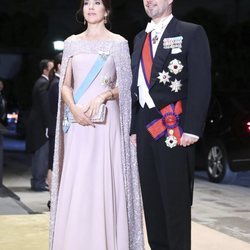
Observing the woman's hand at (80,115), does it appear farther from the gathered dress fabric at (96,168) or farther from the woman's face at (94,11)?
the woman's face at (94,11)

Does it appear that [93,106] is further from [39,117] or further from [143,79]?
[39,117]

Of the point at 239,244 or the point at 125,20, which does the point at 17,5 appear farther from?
the point at 239,244

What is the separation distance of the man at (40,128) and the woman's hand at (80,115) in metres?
4.61

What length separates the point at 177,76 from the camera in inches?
156

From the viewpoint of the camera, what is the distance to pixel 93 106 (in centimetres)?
433

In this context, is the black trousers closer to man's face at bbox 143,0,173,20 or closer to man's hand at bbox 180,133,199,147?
man's hand at bbox 180,133,199,147

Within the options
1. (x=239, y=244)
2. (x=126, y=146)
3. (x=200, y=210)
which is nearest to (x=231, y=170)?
(x=200, y=210)

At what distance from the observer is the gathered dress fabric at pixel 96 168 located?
4363 mm

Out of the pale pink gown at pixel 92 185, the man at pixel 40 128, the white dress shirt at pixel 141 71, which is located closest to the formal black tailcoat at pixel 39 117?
the man at pixel 40 128

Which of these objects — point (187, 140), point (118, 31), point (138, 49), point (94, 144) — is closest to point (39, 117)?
point (94, 144)

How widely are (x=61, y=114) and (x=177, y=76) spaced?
978mm

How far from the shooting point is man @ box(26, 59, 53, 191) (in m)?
9.14

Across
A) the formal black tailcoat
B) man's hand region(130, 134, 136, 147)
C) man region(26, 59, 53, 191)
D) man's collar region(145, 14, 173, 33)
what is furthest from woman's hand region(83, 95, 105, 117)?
the formal black tailcoat

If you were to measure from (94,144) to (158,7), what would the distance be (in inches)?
39.0
